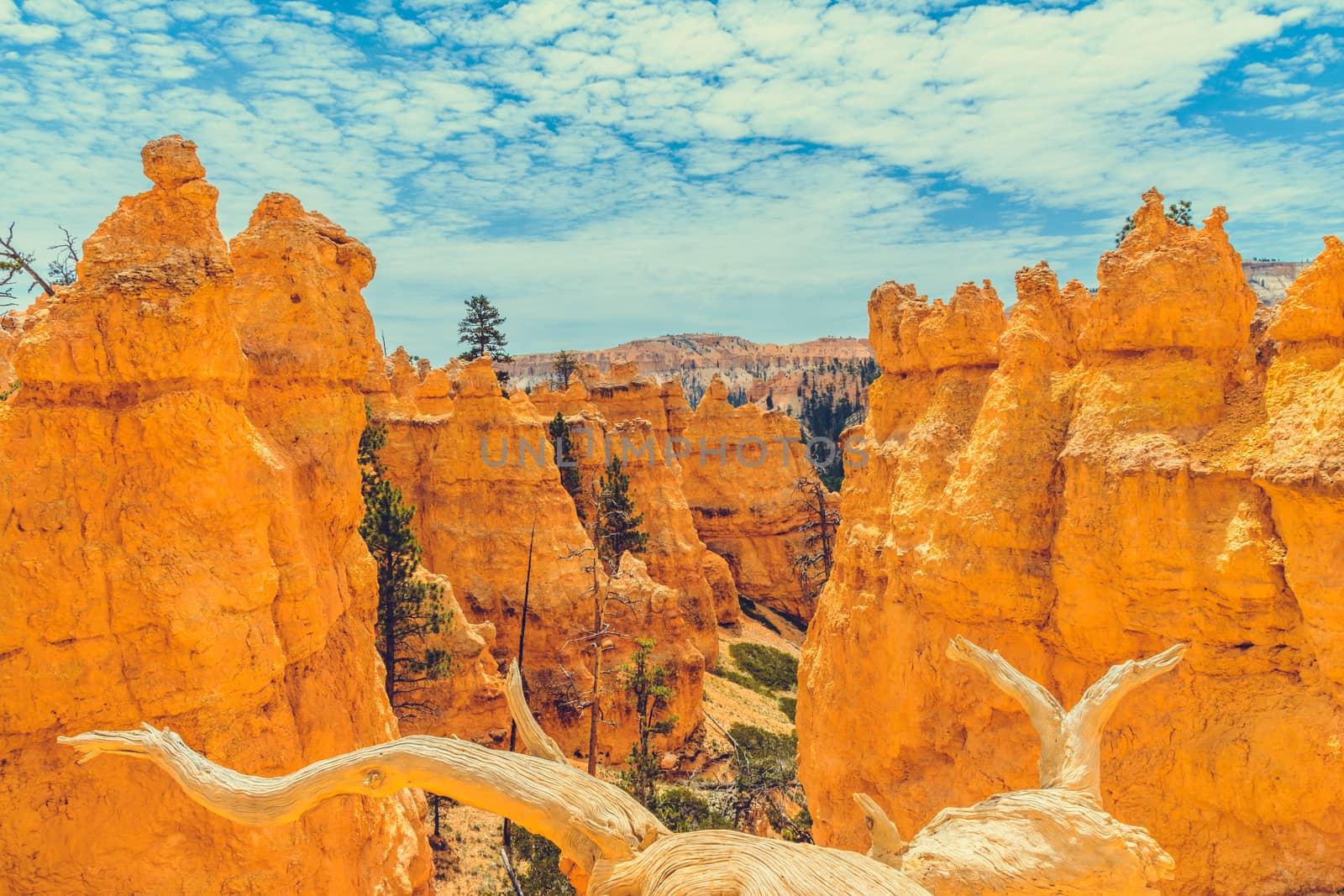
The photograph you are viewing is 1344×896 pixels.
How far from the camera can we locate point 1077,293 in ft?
34.4

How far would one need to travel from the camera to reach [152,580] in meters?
6.96

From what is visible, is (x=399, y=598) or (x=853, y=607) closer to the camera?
(x=853, y=607)

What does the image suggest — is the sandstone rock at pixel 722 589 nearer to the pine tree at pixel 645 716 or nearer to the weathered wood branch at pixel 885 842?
the pine tree at pixel 645 716

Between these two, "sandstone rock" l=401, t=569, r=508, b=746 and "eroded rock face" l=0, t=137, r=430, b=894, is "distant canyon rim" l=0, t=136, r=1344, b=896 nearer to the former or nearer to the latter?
"eroded rock face" l=0, t=137, r=430, b=894

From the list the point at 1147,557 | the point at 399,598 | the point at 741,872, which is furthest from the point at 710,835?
the point at 399,598

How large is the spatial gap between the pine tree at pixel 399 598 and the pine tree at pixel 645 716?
463 cm

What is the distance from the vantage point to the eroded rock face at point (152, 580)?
665cm

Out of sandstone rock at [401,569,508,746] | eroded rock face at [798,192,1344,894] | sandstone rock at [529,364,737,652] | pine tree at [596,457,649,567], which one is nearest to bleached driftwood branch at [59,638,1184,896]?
eroded rock face at [798,192,1344,894]

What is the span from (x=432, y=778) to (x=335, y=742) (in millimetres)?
5437

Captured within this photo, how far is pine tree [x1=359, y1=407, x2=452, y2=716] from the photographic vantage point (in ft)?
54.6

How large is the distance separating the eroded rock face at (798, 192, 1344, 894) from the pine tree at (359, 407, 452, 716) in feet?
30.0

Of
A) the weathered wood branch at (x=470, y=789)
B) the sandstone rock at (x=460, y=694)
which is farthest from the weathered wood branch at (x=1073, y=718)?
the sandstone rock at (x=460, y=694)

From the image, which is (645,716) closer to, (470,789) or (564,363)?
(470,789)

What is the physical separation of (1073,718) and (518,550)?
19330 mm
